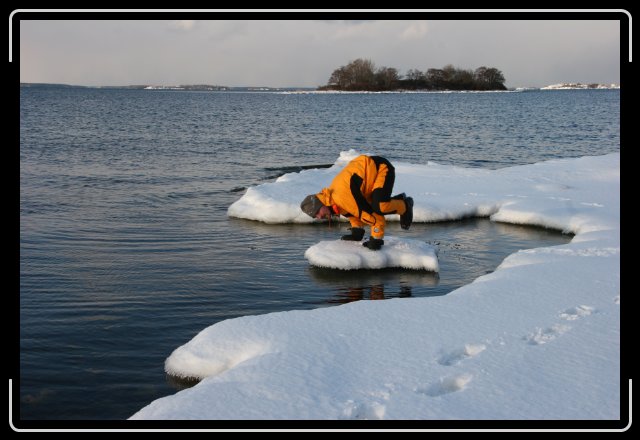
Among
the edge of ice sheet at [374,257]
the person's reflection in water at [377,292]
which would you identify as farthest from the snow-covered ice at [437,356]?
→ the person's reflection in water at [377,292]

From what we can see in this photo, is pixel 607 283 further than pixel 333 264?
No

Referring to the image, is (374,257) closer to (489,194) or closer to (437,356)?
(437,356)

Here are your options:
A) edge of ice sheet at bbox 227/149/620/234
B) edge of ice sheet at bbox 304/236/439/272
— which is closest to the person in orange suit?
edge of ice sheet at bbox 304/236/439/272

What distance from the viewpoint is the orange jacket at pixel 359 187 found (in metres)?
8.57

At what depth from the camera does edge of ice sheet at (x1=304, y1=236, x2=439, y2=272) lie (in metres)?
8.83

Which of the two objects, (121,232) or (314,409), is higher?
(121,232)

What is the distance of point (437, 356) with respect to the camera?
5.09m

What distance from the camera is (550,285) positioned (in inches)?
277

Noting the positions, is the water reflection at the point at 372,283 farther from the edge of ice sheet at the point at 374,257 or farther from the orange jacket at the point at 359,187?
the orange jacket at the point at 359,187

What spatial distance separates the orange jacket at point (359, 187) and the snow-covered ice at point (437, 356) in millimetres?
1871

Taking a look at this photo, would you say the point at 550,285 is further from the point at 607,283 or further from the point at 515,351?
the point at 515,351

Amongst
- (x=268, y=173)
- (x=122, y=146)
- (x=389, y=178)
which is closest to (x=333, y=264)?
(x=389, y=178)

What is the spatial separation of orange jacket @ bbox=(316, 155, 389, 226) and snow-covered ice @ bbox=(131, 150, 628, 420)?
1871mm
